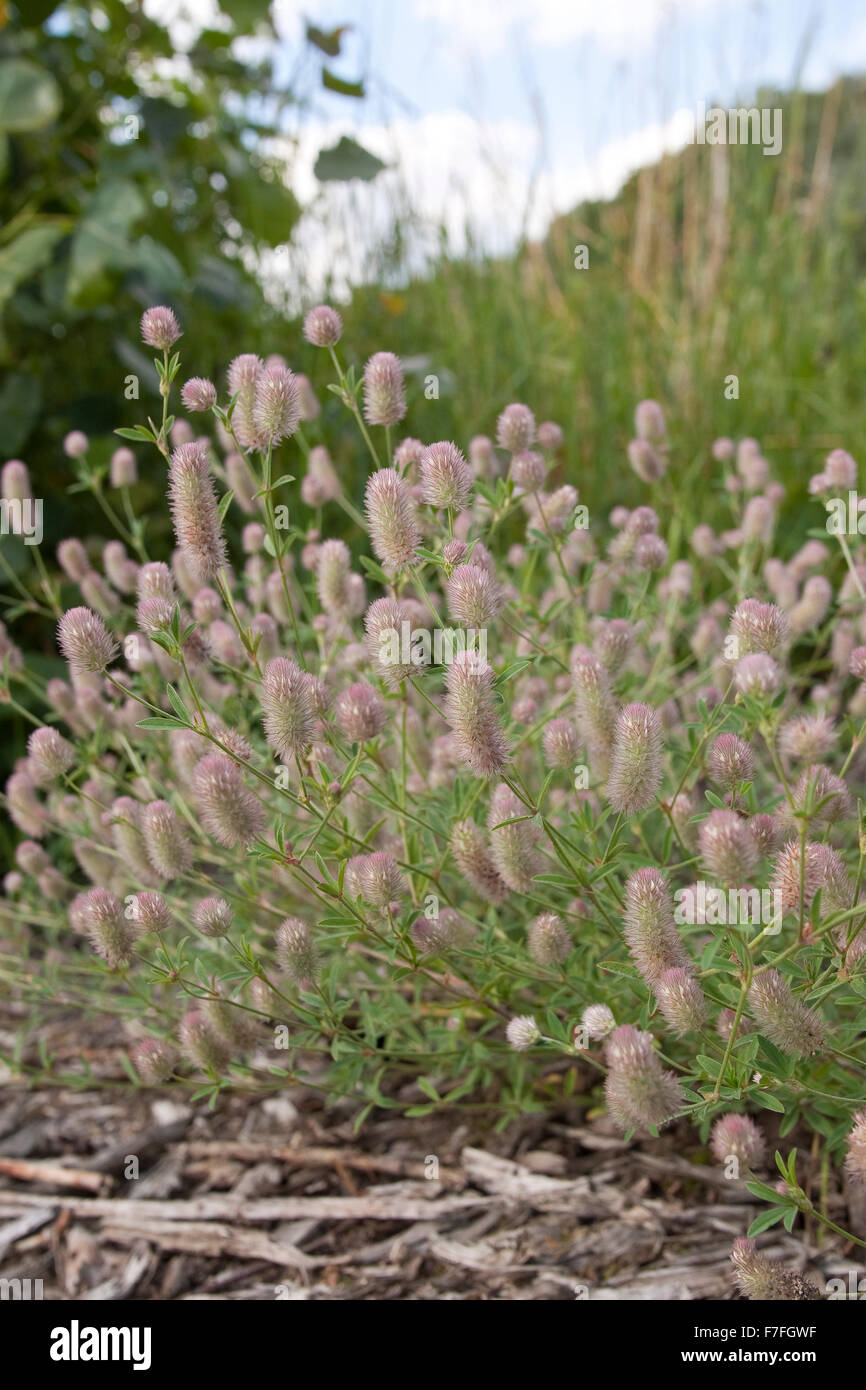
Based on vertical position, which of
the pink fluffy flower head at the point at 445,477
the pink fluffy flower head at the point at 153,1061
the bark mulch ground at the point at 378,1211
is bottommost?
the bark mulch ground at the point at 378,1211

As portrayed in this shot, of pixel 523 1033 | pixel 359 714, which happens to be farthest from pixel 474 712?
pixel 523 1033

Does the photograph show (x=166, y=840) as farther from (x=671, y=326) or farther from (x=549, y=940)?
(x=671, y=326)

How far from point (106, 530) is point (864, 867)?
120 inches

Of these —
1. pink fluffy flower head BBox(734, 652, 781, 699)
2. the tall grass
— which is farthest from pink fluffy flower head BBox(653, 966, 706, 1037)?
the tall grass

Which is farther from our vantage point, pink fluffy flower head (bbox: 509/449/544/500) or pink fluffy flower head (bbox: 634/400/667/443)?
pink fluffy flower head (bbox: 634/400/667/443)

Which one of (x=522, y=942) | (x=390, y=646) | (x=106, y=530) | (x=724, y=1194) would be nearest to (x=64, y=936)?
(x=106, y=530)

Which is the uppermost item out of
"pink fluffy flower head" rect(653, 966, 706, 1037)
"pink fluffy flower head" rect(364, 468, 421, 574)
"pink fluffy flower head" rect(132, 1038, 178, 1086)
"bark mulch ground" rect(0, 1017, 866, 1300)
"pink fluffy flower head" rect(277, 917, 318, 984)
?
"pink fluffy flower head" rect(364, 468, 421, 574)

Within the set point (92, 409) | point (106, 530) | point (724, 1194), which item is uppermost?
point (92, 409)

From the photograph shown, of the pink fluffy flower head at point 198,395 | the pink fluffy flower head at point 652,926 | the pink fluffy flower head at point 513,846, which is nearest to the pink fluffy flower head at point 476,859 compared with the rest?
the pink fluffy flower head at point 513,846

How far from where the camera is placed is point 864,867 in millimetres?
1332

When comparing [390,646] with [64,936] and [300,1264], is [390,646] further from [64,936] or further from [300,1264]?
[64,936]

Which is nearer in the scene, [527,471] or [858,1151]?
[858,1151]

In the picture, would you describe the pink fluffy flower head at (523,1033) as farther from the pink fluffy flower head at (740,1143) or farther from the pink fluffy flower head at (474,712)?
the pink fluffy flower head at (474,712)

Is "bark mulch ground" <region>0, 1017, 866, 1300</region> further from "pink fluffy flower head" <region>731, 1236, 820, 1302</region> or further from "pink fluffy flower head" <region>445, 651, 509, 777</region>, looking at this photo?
"pink fluffy flower head" <region>445, 651, 509, 777</region>
